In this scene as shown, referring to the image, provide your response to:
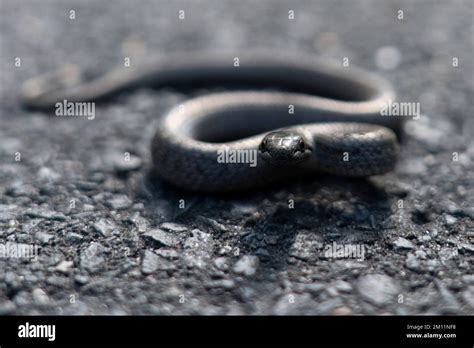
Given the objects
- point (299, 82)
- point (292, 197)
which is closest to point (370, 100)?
point (299, 82)

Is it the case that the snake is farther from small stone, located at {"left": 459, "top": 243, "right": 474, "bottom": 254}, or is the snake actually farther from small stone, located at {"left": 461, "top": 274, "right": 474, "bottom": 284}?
small stone, located at {"left": 461, "top": 274, "right": 474, "bottom": 284}

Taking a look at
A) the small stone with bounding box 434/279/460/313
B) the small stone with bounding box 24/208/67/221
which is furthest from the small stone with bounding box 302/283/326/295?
the small stone with bounding box 24/208/67/221

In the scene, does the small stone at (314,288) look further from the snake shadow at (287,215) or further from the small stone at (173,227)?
the small stone at (173,227)

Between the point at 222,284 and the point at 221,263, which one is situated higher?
the point at 221,263

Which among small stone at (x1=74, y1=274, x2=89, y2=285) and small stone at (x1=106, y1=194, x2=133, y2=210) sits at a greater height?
small stone at (x1=106, y1=194, x2=133, y2=210)

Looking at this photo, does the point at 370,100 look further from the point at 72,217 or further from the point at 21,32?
the point at 21,32

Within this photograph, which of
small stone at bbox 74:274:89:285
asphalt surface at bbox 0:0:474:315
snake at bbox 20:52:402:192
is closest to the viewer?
asphalt surface at bbox 0:0:474:315

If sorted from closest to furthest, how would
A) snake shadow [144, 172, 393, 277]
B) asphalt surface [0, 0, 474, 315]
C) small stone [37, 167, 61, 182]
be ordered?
asphalt surface [0, 0, 474, 315]
snake shadow [144, 172, 393, 277]
small stone [37, 167, 61, 182]

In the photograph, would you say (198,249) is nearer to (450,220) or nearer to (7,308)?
(7,308)

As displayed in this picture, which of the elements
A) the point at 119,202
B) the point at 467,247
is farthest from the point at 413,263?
the point at 119,202
